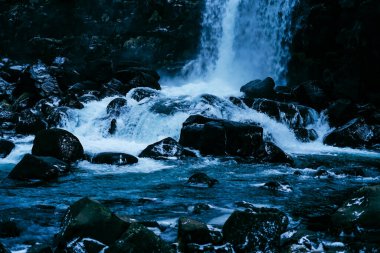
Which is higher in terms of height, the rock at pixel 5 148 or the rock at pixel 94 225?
the rock at pixel 5 148

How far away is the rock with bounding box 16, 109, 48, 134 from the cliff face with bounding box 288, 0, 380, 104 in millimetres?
11834

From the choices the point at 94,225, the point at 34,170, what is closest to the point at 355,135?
the point at 34,170

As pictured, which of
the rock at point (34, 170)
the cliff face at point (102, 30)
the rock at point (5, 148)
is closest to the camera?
the rock at point (34, 170)

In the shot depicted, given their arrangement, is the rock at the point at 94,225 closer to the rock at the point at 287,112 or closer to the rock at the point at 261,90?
the rock at the point at 287,112

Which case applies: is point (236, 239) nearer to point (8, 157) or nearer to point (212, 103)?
point (8, 157)

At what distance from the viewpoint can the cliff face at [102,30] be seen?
28062 millimetres

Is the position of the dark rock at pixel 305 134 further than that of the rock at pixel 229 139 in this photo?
Yes

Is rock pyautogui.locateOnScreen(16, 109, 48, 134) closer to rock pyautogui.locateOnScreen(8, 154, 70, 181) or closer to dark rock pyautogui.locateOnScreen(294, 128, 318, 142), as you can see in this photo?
rock pyautogui.locateOnScreen(8, 154, 70, 181)

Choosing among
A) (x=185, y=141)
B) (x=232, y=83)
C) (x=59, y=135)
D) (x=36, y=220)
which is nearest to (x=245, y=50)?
(x=232, y=83)

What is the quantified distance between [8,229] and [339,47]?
1791 cm

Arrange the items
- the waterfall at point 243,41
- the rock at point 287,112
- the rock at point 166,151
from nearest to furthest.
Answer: the rock at point 166,151, the rock at point 287,112, the waterfall at point 243,41

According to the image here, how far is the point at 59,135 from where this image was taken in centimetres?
1165

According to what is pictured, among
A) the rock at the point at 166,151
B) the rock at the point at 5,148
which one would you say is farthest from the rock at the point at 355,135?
the rock at the point at 5,148

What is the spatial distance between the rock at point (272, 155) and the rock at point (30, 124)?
814cm
